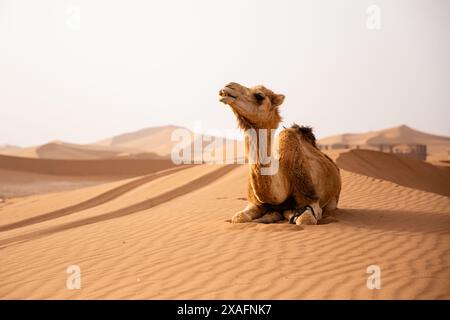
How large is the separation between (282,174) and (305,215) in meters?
Answer: 0.71

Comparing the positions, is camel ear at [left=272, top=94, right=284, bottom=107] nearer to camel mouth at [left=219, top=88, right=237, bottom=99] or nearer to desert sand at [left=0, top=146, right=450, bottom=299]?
camel mouth at [left=219, top=88, right=237, bottom=99]

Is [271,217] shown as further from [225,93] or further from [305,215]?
[225,93]

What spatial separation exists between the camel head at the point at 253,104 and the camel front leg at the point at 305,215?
1.42 m

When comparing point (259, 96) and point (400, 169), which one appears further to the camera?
point (400, 169)

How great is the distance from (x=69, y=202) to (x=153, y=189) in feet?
8.59

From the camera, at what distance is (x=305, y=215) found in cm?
674

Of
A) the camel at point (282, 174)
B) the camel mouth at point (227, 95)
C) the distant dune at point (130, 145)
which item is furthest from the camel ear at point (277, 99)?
the distant dune at point (130, 145)

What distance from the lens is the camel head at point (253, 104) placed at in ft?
18.2

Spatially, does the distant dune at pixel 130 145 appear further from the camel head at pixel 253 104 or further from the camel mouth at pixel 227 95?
the camel mouth at pixel 227 95

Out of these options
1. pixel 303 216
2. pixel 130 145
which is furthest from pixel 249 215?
pixel 130 145

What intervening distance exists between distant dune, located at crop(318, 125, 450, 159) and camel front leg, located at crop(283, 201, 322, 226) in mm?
60937

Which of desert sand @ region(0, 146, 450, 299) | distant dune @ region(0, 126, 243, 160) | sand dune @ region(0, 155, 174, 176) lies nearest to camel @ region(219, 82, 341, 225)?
desert sand @ region(0, 146, 450, 299)
